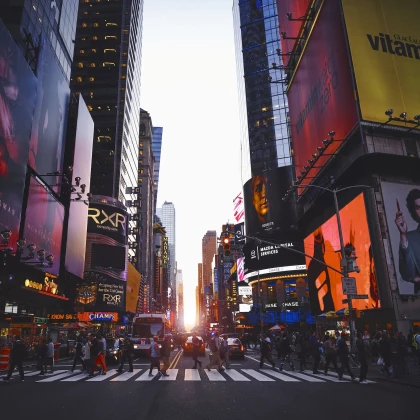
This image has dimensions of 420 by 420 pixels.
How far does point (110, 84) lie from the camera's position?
9331 cm

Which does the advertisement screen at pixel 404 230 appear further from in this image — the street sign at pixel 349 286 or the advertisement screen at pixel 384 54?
the street sign at pixel 349 286

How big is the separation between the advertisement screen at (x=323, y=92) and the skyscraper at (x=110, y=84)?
49748 mm

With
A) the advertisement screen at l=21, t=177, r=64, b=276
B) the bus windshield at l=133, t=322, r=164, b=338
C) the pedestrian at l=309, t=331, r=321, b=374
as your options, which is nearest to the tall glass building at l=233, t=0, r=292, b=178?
the advertisement screen at l=21, t=177, r=64, b=276

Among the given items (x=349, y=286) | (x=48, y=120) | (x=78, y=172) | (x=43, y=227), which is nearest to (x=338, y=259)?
(x=349, y=286)

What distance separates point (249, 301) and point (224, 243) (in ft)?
236

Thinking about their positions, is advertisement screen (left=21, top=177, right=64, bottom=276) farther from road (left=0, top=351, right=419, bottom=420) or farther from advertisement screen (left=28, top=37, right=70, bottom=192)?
road (left=0, top=351, right=419, bottom=420)

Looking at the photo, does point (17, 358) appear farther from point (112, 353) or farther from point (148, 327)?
point (148, 327)

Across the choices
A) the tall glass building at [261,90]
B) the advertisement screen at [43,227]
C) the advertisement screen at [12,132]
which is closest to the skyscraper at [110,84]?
the tall glass building at [261,90]

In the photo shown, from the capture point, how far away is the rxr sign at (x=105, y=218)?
68.9 m

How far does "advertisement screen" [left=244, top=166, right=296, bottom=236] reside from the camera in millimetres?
76750

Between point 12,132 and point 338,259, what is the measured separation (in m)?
31.7

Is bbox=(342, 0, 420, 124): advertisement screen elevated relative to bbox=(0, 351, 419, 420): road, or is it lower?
elevated

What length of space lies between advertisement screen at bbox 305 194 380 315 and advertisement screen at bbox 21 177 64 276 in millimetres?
24626

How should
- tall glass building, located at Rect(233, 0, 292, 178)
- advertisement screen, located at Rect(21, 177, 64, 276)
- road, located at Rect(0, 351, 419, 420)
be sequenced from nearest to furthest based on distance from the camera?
road, located at Rect(0, 351, 419, 420), advertisement screen, located at Rect(21, 177, 64, 276), tall glass building, located at Rect(233, 0, 292, 178)
